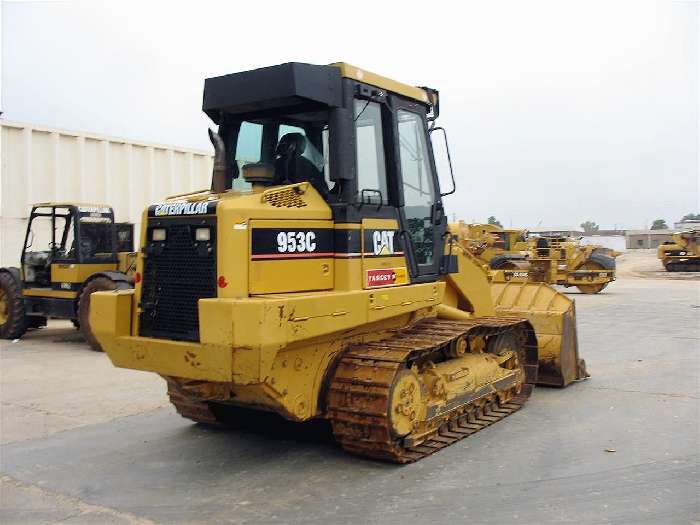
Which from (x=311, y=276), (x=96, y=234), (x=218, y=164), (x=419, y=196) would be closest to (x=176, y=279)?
(x=311, y=276)

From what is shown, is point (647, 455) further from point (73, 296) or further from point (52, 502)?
point (73, 296)

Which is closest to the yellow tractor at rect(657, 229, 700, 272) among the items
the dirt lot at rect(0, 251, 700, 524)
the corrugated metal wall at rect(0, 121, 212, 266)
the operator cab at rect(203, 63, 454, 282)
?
the corrugated metal wall at rect(0, 121, 212, 266)

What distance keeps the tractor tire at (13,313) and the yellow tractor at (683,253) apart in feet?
94.6

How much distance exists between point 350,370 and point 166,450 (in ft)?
5.96

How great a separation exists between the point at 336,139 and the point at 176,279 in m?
1.58

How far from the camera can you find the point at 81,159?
16422 millimetres

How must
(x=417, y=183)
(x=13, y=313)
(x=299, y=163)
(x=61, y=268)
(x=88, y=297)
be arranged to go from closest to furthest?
(x=299, y=163) → (x=417, y=183) → (x=88, y=297) → (x=61, y=268) → (x=13, y=313)

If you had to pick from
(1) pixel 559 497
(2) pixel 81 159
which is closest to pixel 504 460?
(1) pixel 559 497

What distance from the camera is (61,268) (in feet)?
40.7

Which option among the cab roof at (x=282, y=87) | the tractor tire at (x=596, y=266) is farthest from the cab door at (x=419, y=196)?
the tractor tire at (x=596, y=266)

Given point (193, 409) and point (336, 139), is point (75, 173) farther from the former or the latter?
point (336, 139)

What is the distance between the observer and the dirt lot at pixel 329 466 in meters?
4.54

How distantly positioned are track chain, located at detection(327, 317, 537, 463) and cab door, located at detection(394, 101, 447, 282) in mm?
606

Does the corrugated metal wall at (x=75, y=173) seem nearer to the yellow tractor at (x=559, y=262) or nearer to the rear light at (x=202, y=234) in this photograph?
the yellow tractor at (x=559, y=262)
